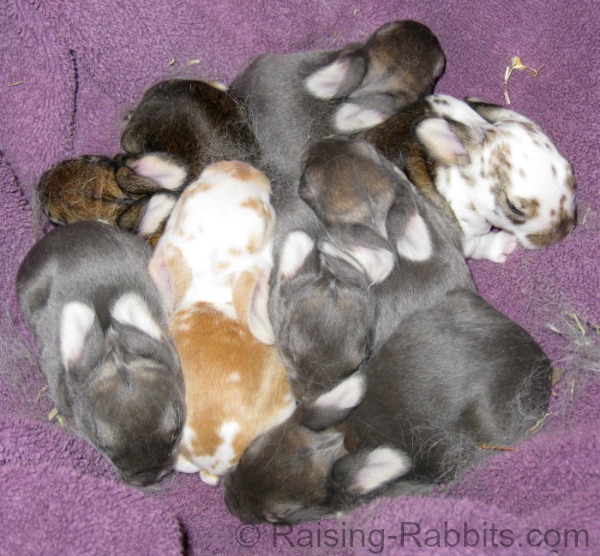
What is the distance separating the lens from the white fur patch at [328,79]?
10.1 ft

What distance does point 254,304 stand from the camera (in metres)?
2.57

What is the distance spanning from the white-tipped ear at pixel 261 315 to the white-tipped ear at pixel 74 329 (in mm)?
541

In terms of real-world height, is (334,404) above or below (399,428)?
above

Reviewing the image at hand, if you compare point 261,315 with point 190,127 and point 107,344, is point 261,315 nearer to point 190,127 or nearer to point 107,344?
point 107,344

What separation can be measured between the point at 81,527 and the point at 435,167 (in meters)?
1.96

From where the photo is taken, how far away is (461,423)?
A: 245 cm

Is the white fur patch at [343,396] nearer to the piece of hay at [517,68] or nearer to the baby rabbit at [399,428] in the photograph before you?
the baby rabbit at [399,428]

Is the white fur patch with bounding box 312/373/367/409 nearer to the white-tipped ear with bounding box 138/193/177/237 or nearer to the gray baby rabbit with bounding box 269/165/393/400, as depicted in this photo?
the gray baby rabbit with bounding box 269/165/393/400

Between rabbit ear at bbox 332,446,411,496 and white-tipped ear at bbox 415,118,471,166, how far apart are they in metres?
1.28

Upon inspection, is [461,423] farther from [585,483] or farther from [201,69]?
[201,69]

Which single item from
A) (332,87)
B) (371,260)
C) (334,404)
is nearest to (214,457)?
(334,404)

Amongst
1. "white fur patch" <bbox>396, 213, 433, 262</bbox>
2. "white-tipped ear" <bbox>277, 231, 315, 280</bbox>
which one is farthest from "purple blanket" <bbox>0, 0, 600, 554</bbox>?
"white-tipped ear" <bbox>277, 231, 315, 280</bbox>

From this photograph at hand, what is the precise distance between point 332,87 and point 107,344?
1475mm

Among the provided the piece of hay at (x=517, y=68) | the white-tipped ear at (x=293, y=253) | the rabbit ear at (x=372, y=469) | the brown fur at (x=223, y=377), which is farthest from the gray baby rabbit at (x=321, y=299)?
the piece of hay at (x=517, y=68)
